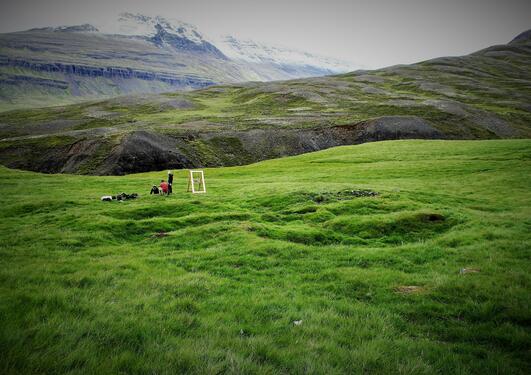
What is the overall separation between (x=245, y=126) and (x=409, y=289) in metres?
90.9

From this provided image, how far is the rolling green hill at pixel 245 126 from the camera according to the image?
78.1 metres

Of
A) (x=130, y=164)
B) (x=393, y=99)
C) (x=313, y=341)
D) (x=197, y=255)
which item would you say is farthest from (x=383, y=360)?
(x=393, y=99)

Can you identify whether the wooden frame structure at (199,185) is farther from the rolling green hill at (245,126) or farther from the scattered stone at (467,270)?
the rolling green hill at (245,126)

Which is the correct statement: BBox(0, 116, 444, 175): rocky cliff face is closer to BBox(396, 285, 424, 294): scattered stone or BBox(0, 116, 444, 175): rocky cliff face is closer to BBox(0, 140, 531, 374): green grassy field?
BBox(0, 140, 531, 374): green grassy field

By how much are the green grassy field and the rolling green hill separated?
5303cm

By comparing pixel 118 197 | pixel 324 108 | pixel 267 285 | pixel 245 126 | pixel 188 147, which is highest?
pixel 324 108

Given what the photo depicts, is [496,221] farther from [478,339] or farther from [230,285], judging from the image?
[230,285]

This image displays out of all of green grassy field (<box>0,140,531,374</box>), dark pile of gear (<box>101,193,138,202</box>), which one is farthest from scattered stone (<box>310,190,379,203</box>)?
dark pile of gear (<box>101,193,138,202</box>)

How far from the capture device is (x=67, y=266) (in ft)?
43.8

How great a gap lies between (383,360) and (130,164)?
73234mm

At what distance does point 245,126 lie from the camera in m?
100

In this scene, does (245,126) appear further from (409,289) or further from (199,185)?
(409,289)

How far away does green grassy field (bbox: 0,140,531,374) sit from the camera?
25.5 feet

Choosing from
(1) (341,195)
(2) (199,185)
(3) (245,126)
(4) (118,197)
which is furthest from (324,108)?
(4) (118,197)
